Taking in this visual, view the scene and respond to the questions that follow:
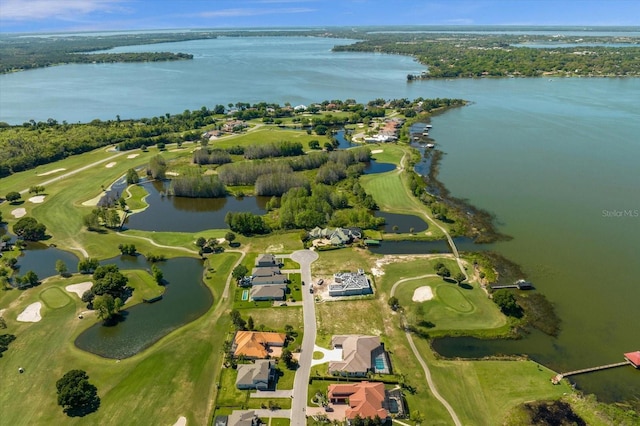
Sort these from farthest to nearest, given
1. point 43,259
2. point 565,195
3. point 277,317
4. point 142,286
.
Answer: point 565,195 → point 43,259 → point 142,286 → point 277,317

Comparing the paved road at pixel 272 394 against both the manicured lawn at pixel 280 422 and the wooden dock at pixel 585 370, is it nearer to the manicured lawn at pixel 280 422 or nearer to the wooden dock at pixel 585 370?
the manicured lawn at pixel 280 422

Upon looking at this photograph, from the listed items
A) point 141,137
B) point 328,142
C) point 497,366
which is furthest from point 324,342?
point 141,137

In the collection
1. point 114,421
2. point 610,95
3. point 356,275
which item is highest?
point 610,95

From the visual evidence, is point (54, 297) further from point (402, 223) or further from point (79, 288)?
point (402, 223)

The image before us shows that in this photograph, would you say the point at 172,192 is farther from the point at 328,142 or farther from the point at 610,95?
the point at 610,95

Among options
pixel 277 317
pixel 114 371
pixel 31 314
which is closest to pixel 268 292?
pixel 277 317

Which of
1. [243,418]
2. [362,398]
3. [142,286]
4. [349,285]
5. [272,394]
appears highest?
[349,285]

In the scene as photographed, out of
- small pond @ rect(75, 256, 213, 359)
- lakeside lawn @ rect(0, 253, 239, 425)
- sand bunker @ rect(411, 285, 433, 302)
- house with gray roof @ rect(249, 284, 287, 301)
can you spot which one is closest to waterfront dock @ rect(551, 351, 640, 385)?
sand bunker @ rect(411, 285, 433, 302)

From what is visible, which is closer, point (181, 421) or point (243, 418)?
point (243, 418)
